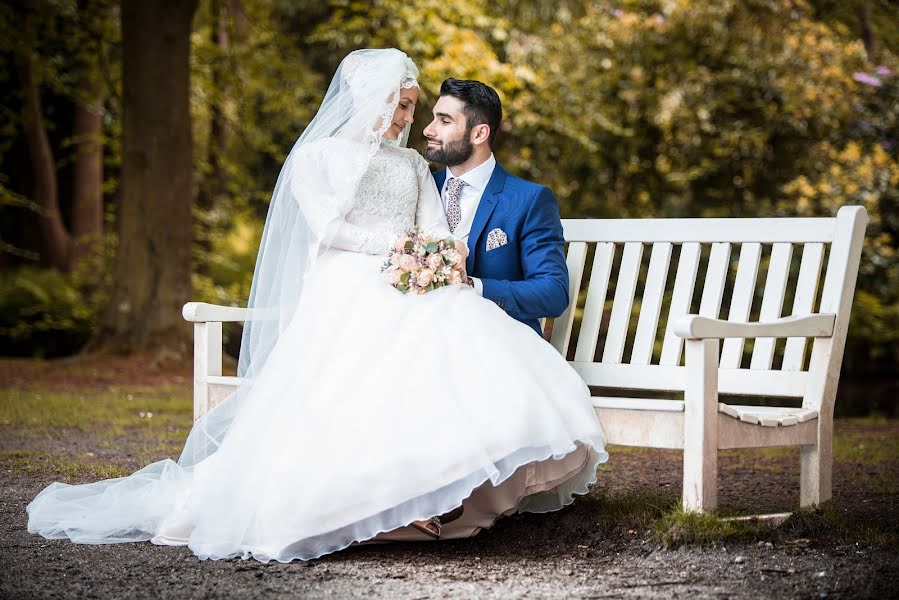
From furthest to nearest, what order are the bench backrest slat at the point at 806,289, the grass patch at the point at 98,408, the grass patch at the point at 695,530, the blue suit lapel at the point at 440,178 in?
the grass patch at the point at 98,408 → the blue suit lapel at the point at 440,178 → the bench backrest slat at the point at 806,289 → the grass patch at the point at 695,530

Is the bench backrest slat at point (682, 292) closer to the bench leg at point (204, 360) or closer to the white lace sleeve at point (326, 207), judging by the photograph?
the white lace sleeve at point (326, 207)

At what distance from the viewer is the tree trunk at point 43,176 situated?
13771 mm

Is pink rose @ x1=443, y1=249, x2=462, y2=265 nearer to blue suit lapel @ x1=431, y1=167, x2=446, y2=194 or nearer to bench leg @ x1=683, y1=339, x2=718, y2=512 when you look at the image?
blue suit lapel @ x1=431, y1=167, x2=446, y2=194

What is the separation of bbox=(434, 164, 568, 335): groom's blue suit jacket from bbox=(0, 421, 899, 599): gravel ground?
2.90 feet

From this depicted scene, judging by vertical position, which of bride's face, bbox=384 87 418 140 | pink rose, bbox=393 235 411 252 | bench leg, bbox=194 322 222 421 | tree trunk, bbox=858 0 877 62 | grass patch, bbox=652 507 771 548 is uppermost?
tree trunk, bbox=858 0 877 62

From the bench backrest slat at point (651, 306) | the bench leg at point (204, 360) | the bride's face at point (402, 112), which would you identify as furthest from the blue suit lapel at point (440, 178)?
the bench leg at point (204, 360)

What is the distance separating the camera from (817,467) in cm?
422

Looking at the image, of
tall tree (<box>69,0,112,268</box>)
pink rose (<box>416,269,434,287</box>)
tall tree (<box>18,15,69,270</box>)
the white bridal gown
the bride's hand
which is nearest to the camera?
the white bridal gown

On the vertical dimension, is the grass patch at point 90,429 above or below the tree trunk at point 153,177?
below

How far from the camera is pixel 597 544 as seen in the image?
13.0ft

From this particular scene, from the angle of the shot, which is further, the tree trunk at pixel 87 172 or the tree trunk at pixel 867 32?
the tree trunk at pixel 87 172

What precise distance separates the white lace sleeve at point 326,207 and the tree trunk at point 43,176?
1022 centimetres

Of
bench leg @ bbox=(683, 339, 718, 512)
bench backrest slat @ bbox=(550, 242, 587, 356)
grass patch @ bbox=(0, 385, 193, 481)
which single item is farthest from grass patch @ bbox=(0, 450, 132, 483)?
bench leg @ bbox=(683, 339, 718, 512)

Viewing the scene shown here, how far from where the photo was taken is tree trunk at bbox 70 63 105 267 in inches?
586
